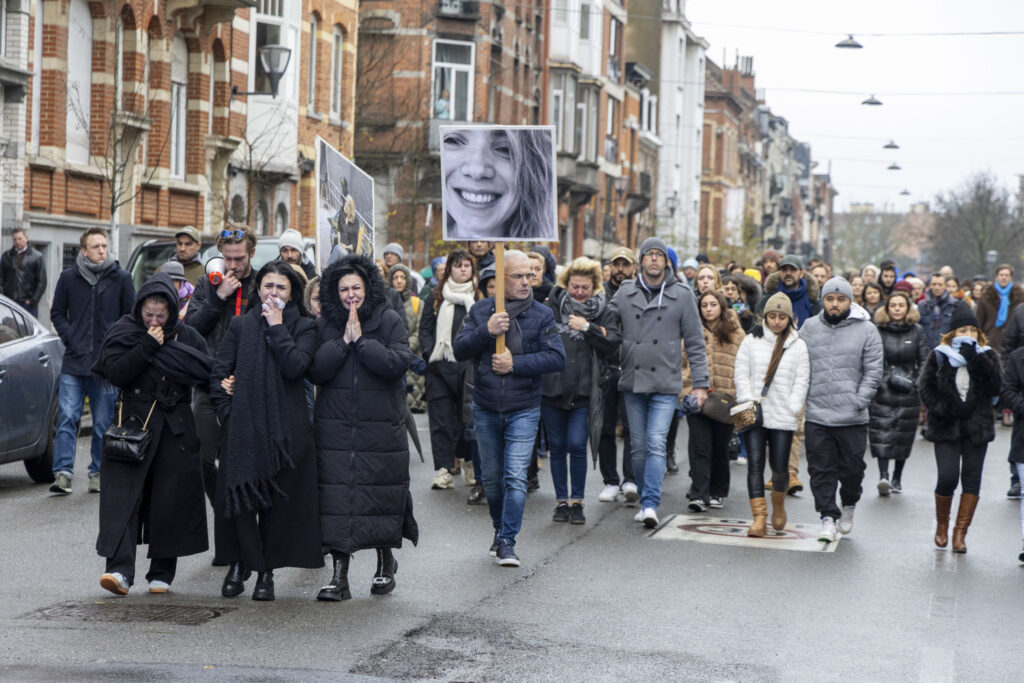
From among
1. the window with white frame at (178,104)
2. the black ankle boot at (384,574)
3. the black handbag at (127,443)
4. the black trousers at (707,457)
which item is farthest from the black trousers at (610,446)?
the window with white frame at (178,104)

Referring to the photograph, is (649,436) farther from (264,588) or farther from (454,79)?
(454,79)

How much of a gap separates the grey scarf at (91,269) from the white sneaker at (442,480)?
313 centimetres

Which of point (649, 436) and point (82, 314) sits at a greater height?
point (82, 314)

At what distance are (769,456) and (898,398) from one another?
11.1ft

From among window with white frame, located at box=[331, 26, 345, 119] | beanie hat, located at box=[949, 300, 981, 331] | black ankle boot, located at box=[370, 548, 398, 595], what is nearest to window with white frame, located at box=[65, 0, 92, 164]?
window with white frame, located at box=[331, 26, 345, 119]

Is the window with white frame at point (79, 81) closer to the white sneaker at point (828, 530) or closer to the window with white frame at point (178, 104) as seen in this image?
the window with white frame at point (178, 104)

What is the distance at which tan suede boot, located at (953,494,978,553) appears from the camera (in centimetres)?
1079

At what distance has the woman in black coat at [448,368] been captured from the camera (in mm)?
12969

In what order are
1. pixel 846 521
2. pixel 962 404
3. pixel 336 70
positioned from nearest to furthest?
pixel 962 404, pixel 846 521, pixel 336 70

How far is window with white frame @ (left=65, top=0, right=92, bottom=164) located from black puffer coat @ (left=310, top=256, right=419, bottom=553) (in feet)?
55.5

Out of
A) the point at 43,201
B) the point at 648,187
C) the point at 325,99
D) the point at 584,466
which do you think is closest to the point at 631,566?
the point at 584,466

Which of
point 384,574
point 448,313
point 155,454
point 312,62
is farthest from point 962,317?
point 312,62

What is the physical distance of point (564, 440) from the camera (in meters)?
11.5

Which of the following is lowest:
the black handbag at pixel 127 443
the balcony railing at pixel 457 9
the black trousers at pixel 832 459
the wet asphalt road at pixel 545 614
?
the wet asphalt road at pixel 545 614
